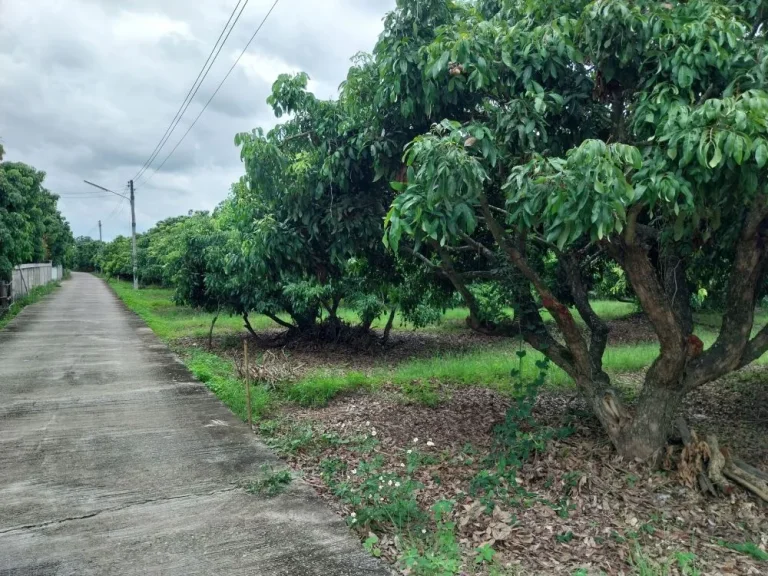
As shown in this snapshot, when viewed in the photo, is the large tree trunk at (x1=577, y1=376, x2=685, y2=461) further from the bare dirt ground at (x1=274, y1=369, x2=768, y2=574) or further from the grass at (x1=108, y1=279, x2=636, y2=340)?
the grass at (x1=108, y1=279, x2=636, y2=340)

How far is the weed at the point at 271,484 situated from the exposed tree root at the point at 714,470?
3152 mm

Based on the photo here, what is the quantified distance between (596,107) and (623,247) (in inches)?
51.4

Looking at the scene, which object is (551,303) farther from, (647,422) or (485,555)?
(485,555)

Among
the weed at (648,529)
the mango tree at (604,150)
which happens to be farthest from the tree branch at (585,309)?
the weed at (648,529)

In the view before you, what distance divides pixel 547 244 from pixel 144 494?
3979mm

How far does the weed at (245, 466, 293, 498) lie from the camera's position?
4582 millimetres

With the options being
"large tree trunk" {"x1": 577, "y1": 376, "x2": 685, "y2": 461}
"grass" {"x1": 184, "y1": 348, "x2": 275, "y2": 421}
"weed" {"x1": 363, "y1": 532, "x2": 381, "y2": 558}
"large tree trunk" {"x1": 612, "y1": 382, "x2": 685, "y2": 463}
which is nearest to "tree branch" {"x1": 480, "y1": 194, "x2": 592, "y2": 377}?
"large tree trunk" {"x1": 577, "y1": 376, "x2": 685, "y2": 461}

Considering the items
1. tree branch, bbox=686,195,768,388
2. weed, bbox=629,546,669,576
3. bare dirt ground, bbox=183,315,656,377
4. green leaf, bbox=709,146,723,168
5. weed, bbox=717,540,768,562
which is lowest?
weed, bbox=717,540,768,562

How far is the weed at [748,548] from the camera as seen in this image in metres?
3.85

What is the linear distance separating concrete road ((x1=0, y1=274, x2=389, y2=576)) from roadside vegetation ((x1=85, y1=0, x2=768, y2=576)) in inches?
17.2

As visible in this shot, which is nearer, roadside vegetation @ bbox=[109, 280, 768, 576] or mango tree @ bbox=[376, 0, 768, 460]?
mango tree @ bbox=[376, 0, 768, 460]

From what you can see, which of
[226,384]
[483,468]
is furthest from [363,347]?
[483,468]

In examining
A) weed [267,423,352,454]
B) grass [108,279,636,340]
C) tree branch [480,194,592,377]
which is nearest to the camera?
tree branch [480,194,592,377]

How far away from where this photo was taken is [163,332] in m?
15.7
